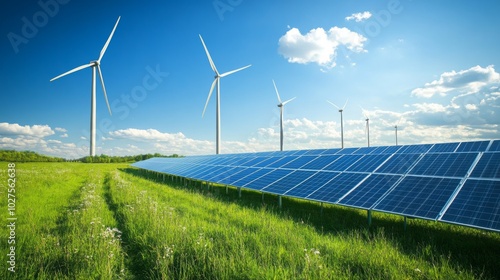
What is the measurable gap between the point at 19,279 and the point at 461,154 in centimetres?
1586

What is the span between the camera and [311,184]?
12906mm

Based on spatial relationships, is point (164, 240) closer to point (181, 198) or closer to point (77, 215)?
point (77, 215)

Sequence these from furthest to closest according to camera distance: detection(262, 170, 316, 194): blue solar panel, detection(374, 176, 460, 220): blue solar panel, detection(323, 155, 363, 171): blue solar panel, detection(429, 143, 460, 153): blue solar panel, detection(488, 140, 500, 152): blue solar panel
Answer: detection(429, 143, 460, 153): blue solar panel
detection(323, 155, 363, 171): blue solar panel
detection(262, 170, 316, 194): blue solar panel
detection(488, 140, 500, 152): blue solar panel
detection(374, 176, 460, 220): blue solar panel

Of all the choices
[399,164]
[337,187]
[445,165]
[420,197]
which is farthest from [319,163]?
[420,197]

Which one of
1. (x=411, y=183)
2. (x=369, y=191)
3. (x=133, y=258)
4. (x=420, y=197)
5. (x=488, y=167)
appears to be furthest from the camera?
A: (x=369, y=191)

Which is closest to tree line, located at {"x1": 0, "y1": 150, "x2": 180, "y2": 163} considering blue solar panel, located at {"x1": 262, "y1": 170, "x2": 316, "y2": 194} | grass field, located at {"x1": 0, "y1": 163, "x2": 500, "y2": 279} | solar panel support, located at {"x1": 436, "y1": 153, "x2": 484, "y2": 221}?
blue solar panel, located at {"x1": 262, "y1": 170, "x2": 316, "y2": 194}

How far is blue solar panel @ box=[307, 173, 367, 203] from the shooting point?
10.8 meters

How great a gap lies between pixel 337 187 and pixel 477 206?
4.85m

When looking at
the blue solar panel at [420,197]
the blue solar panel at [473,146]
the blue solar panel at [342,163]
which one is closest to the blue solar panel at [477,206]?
the blue solar panel at [420,197]

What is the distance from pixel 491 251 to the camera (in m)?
7.40

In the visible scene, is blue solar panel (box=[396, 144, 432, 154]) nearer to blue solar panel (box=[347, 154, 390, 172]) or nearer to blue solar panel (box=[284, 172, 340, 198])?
blue solar panel (box=[347, 154, 390, 172])

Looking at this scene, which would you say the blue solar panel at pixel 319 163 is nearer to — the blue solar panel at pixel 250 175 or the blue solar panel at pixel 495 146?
the blue solar panel at pixel 250 175

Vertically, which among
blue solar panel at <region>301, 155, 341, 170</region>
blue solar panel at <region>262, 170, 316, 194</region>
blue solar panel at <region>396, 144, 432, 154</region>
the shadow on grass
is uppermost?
blue solar panel at <region>396, 144, 432, 154</region>

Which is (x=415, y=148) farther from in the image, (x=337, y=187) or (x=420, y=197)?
(x=420, y=197)
